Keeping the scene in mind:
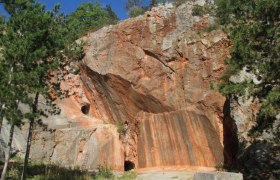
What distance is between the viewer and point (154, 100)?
23016 mm

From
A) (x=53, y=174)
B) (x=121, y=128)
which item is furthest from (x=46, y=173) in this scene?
(x=121, y=128)

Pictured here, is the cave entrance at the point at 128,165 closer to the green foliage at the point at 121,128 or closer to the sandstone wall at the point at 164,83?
the sandstone wall at the point at 164,83

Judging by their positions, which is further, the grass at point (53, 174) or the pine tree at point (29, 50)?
the grass at point (53, 174)

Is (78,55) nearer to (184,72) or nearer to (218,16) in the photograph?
(184,72)

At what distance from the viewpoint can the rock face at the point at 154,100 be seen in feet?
70.9

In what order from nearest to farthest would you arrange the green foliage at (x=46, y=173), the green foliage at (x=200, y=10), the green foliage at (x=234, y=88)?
the green foliage at (x=234, y=88)
the green foliage at (x=46, y=173)
the green foliage at (x=200, y=10)

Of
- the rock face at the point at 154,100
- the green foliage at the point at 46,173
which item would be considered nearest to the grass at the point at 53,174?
the green foliage at the point at 46,173

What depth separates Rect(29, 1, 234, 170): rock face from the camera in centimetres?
2161

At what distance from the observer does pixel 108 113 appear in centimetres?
2581

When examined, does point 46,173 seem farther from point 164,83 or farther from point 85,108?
point 85,108

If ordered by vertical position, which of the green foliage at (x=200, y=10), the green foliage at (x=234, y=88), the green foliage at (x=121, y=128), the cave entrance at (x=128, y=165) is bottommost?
the cave entrance at (x=128, y=165)

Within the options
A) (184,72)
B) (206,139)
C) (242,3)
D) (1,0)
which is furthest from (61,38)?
(206,139)

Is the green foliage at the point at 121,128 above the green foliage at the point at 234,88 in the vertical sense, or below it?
above

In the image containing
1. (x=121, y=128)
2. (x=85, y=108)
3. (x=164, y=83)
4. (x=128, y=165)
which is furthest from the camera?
(x=85, y=108)
